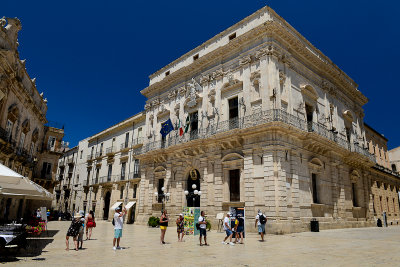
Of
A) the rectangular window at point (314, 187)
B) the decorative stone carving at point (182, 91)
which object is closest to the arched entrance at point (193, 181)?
the decorative stone carving at point (182, 91)

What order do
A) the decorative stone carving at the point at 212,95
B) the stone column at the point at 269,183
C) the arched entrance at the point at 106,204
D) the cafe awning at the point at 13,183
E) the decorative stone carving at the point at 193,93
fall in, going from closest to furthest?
the cafe awning at the point at 13,183, the stone column at the point at 269,183, the decorative stone carving at the point at 212,95, the decorative stone carving at the point at 193,93, the arched entrance at the point at 106,204

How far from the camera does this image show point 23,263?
653cm

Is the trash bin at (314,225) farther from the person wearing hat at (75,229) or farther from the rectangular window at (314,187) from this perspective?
the person wearing hat at (75,229)

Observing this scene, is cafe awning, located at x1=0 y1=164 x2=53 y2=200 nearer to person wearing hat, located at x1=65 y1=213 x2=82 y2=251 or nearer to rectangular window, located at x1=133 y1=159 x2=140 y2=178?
person wearing hat, located at x1=65 y1=213 x2=82 y2=251

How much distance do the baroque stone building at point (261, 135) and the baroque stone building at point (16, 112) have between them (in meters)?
9.19

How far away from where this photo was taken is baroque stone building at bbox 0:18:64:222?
1717cm

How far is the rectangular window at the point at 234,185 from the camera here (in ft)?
56.6

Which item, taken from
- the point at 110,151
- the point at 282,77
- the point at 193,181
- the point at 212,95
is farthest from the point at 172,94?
the point at 110,151

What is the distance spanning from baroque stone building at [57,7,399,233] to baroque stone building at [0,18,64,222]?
919cm

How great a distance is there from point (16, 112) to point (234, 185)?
1602 centimetres

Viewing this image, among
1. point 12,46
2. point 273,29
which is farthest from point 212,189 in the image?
point 12,46

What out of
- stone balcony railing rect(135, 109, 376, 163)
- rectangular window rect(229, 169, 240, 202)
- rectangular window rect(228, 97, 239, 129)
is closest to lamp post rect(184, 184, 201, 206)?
rectangular window rect(229, 169, 240, 202)

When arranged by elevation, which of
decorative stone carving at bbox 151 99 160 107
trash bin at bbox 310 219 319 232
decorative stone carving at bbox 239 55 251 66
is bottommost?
trash bin at bbox 310 219 319 232

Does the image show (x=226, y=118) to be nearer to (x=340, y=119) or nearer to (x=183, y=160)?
(x=183, y=160)
